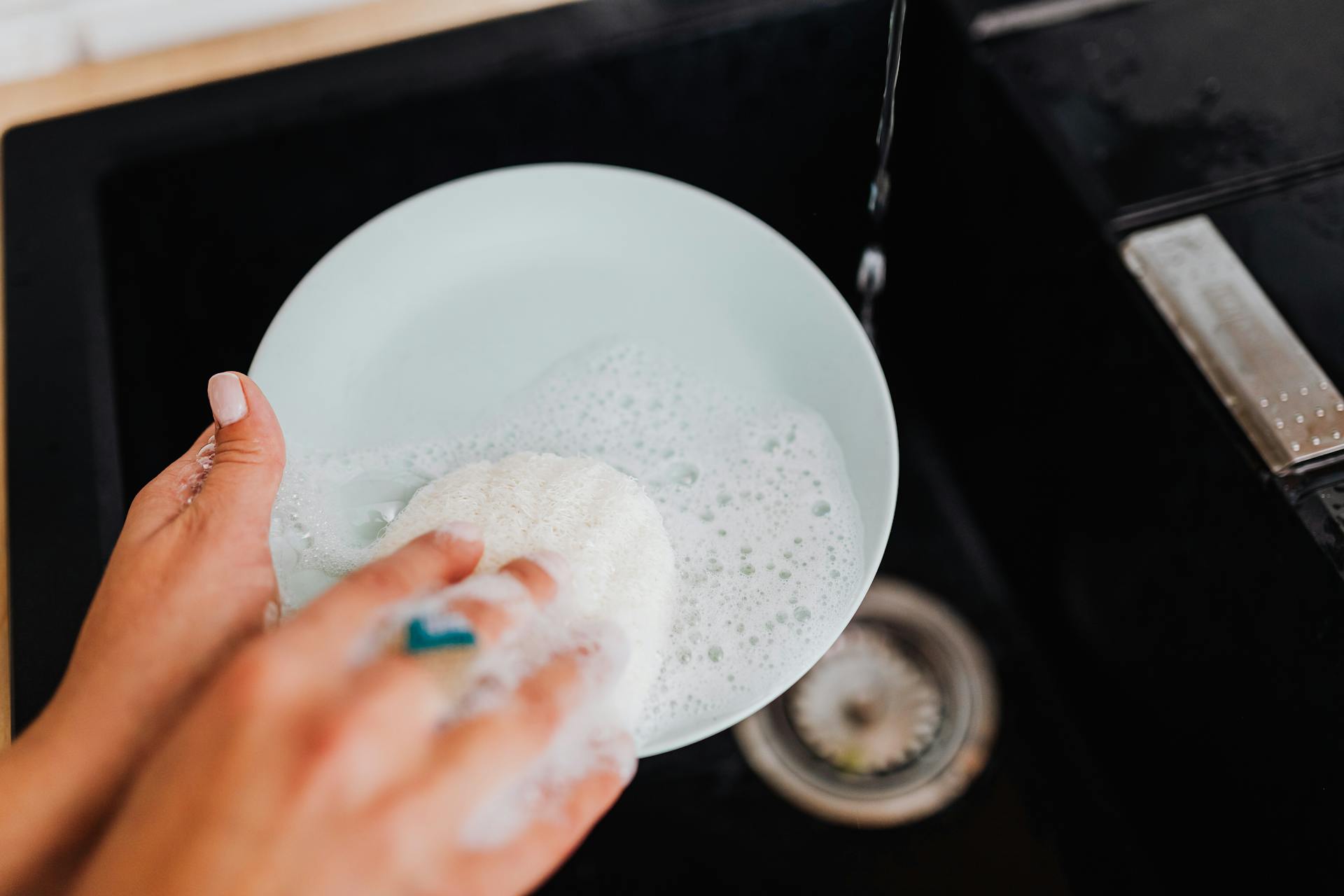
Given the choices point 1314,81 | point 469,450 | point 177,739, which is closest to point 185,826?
point 177,739

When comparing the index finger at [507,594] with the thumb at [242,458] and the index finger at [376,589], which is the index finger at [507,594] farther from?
the thumb at [242,458]

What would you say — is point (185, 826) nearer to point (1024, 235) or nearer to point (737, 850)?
point (737, 850)

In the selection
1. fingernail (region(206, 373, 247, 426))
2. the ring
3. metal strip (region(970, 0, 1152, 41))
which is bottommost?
the ring

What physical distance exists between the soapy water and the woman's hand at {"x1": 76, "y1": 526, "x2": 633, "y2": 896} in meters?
0.11

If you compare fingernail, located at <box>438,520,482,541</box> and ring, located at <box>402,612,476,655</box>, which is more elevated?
fingernail, located at <box>438,520,482,541</box>

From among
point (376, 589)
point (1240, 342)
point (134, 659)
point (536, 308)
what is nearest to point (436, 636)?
point (376, 589)

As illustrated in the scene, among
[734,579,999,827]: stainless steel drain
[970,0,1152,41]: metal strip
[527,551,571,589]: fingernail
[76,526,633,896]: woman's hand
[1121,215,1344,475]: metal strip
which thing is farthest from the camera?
[734,579,999,827]: stainless steel drain

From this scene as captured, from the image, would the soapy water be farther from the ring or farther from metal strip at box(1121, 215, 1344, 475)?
metal strip at box(1121, 215, 1344, 475)

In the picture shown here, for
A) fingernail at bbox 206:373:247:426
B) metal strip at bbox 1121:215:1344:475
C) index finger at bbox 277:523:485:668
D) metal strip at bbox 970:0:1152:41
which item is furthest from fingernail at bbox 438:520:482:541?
metal strip at bbox 970:0:1152:41

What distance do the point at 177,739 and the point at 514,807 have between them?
142mm

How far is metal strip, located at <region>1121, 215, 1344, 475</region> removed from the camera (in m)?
0.57

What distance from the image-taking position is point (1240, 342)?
608mm

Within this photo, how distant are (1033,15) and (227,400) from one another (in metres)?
→ 0.68

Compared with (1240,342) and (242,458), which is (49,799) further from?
(1240,342)
